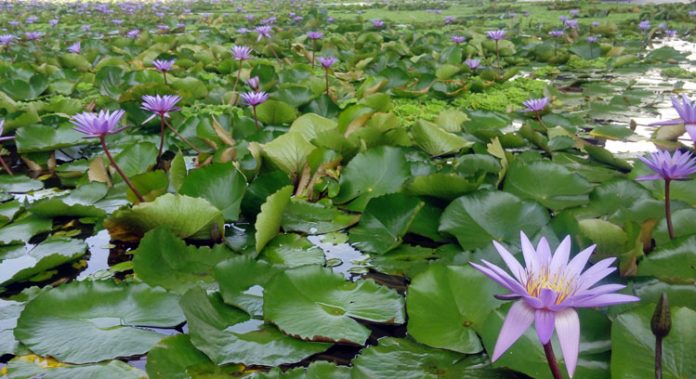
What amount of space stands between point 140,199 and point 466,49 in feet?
12.6

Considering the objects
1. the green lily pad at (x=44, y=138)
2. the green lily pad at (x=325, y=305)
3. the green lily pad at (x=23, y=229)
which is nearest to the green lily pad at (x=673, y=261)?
the green lily pad at (x=325, y=305)

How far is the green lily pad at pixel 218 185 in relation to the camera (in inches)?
66.9

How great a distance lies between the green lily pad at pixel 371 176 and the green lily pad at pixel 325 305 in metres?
0.53

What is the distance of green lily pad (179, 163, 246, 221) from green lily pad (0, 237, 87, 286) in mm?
343

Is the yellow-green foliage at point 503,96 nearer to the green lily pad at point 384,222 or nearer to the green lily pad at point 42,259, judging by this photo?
the green lily pad at point 384,222

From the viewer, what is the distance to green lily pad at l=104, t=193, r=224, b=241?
4.93 feet

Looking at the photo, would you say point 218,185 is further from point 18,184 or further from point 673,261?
point 673,261

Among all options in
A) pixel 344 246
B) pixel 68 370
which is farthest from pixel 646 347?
pixel 68 370

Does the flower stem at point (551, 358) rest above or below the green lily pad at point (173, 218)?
above

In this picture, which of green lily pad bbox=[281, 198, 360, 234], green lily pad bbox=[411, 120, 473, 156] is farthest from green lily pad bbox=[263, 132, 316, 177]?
green lily pad bbox=[411, 120, 473, 156]

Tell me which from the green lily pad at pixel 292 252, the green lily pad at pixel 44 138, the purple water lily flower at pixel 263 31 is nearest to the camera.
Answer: the green lily pad at pixel 292 252

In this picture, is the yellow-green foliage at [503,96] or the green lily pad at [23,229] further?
the yellow-green foliage at [503,96]

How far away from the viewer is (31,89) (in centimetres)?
347

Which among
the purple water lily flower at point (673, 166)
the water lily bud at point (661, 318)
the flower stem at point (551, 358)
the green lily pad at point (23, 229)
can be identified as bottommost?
the green lily pad at point (23, 229)
